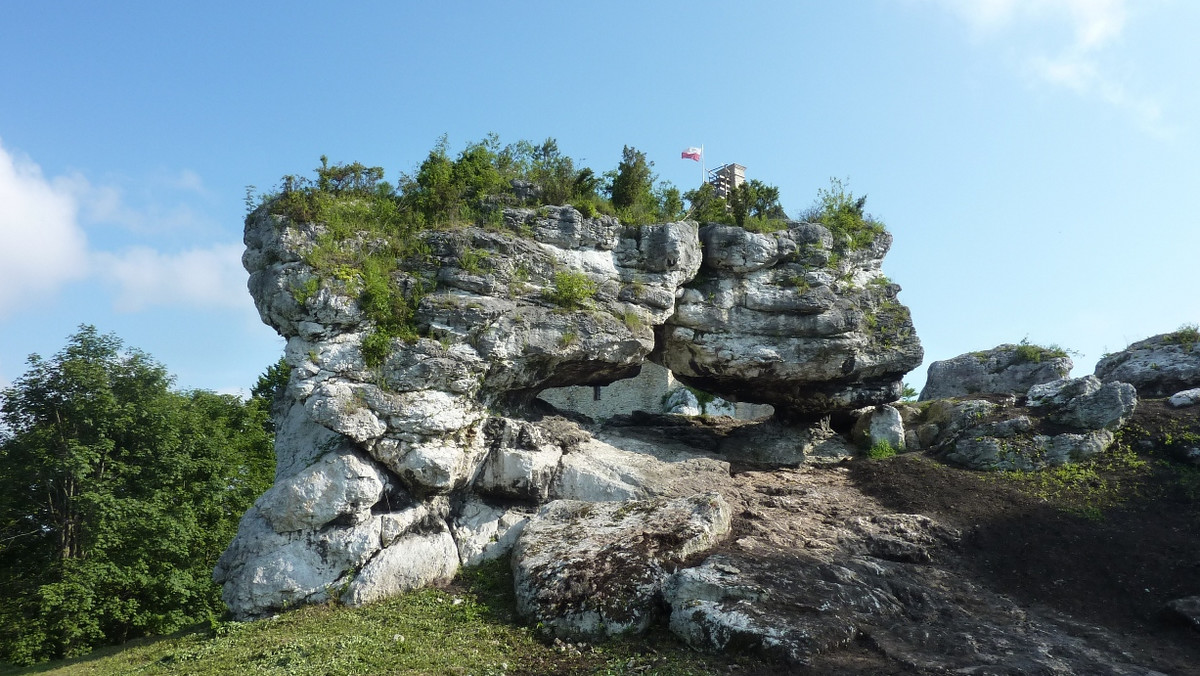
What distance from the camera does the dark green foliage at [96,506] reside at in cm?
1525

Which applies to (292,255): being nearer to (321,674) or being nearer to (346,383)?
(346,383)

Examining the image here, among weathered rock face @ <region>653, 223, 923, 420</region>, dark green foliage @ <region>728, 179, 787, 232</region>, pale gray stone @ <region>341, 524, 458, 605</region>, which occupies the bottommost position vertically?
pale gray stone @ <region>341, 524, 458, 605</region>

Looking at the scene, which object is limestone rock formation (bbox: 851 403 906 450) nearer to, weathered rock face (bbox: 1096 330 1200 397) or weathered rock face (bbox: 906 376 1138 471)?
weathered rock face (bbox: 906 376 1138 471)

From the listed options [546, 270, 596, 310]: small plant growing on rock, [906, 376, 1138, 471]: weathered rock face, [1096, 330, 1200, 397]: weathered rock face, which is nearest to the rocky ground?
[906, 376, 1138, 471]: weathered rock face

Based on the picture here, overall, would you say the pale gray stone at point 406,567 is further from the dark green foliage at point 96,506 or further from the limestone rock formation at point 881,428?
the limestone rock formation at point 881,428

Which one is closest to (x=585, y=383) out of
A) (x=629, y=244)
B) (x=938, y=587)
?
(x=629, y=244)

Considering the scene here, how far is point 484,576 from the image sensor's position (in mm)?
12188

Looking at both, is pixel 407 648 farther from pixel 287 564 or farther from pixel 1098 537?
pixel 1098 537

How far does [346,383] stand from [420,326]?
175 centimetres

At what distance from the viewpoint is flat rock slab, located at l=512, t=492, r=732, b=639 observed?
9930mm

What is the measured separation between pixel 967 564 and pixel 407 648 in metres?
8.96

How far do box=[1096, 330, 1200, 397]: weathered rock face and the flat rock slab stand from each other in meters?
12.9

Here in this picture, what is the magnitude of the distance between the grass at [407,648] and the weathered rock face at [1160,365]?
15.7m

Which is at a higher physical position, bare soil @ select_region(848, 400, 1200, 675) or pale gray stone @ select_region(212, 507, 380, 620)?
pale gray stone @ select_region(212, 507, 380, 620)
